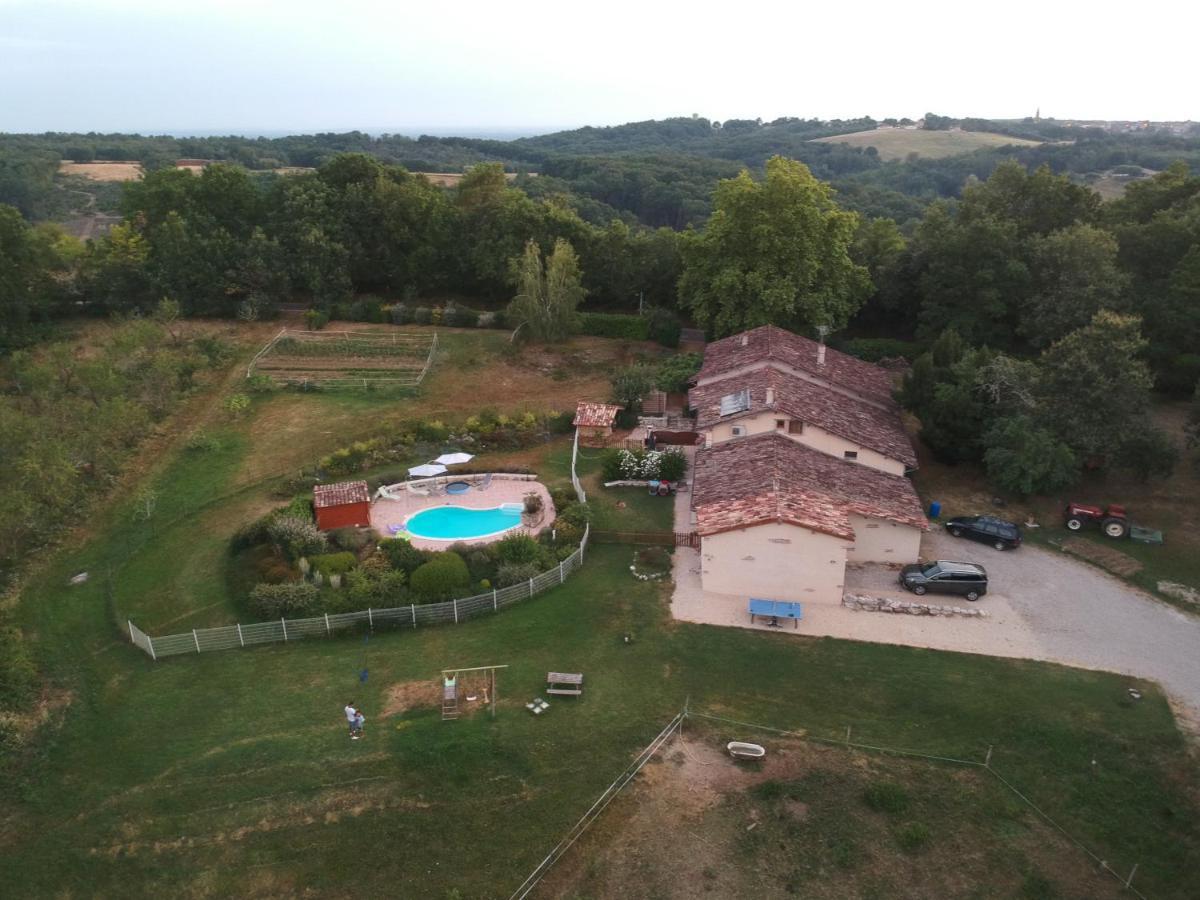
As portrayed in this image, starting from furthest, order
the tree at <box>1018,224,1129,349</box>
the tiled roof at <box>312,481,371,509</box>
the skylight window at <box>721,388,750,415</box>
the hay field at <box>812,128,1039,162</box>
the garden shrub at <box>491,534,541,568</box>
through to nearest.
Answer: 1. the hay field at <box>812,128,1039,162</box>
2. the tree at <box>1018,224,1129,349</box>
3. the skylight window at <box>721,388,750,415</box>
4. the tiled roof at <box>312,481,371,509</box>
5. the garden shrub at <box>491,534,541,568</box>

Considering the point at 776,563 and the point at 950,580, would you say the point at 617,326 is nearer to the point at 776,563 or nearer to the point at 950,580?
the point at 776,563

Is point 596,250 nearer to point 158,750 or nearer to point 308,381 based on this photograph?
point 308,381

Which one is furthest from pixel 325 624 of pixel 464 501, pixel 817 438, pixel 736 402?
pixel 817 438

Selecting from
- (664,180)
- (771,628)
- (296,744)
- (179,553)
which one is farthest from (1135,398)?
(664,180)

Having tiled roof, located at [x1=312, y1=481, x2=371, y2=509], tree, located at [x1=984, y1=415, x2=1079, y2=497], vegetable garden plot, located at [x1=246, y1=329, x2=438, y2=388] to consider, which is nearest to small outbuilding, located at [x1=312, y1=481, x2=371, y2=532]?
tiled roof, located at [x1=312, y1=481, x2=371, y2=509]

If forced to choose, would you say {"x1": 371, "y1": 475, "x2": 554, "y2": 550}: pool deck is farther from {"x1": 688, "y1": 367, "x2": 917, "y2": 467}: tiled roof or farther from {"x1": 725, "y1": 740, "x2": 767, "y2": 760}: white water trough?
{"x1": 725, "y1": 740, "x2": 767, "y2": 760}: white water trough

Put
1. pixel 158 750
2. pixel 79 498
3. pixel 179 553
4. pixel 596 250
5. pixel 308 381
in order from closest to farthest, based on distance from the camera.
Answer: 1. pixel 158 750
2. pixel 179 553
3. pixel 79 498
4. pixel 308 381
5. pixel 596 250
